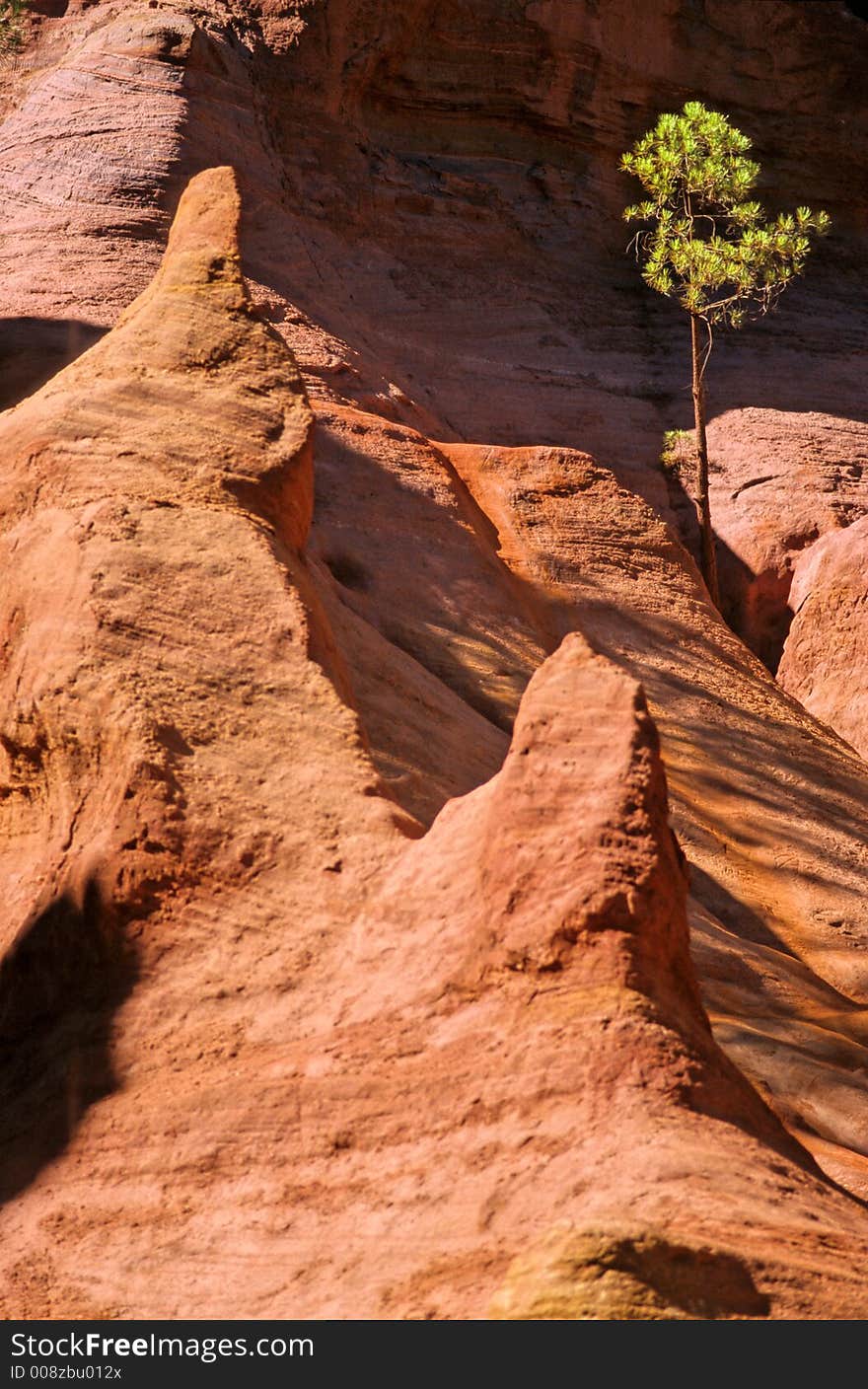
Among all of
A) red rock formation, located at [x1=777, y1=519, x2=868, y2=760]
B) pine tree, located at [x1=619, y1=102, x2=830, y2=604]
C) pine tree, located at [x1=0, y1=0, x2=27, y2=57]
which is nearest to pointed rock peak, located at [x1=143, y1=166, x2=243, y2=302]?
A: pine tree, located at [x1=0, y1=0, x2=27, y2=57]

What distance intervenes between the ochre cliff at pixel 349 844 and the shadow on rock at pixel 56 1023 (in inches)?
0.7

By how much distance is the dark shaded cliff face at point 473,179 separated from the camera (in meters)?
15.9

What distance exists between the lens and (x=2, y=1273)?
5.58 metres

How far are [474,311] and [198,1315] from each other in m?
15.3

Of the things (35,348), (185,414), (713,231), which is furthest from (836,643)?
(185,414)

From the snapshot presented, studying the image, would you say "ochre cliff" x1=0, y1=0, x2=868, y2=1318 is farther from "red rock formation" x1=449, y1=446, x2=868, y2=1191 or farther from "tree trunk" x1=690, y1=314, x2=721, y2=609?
"tree trunk" x1=690, y1=314, x2=721, y2=609

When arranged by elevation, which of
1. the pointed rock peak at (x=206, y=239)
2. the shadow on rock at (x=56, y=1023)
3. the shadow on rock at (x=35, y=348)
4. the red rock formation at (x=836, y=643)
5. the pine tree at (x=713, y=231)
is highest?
the pine tree at (x=713, y=231)

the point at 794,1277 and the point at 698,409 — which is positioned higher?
the point at 698,409

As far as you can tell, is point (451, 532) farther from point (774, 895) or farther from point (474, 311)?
point (474, 311)

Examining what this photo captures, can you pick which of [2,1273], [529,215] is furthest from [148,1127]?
[529,215]

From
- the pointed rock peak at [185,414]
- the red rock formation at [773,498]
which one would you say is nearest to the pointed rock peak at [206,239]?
the pointed rock peak at [185,414]

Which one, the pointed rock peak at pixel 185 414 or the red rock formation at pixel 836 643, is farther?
the red rock formation at pixel 836 643

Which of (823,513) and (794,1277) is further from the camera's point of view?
(823,513)

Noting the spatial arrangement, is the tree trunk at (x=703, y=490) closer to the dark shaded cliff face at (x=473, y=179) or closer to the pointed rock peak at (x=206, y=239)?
the dark shaded cliff face at (x=473, y=179)
